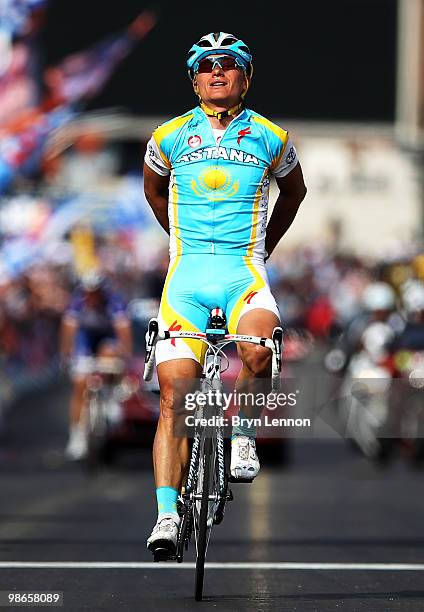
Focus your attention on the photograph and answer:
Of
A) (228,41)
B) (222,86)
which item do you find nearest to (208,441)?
(222,86)

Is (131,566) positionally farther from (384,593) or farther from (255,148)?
(255,148)

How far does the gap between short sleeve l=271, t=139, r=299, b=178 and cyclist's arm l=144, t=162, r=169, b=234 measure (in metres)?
0.54

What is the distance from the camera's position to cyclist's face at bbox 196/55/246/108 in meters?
8.63

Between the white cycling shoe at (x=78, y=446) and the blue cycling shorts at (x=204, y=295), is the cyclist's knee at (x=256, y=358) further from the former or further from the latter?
the white cycling shoe at (x=78, y=446)

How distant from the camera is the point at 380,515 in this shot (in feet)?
44.2

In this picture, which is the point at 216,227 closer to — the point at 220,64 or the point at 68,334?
the point at 220,64

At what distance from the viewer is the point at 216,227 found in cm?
855

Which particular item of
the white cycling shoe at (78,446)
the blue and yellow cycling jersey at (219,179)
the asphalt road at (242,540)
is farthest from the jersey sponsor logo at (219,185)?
the white cycling shoe at (78,446)

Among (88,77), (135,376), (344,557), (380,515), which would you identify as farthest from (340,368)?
(88,77)

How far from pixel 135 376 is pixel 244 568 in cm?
892

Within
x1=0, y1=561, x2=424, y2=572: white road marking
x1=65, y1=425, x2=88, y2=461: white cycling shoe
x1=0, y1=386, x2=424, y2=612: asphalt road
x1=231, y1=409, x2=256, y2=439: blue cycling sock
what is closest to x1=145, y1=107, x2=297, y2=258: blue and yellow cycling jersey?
x1=231, y1=409, x2=256, y2=439: blue cycling sock

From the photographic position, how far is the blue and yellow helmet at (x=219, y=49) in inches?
340

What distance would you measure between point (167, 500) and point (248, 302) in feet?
3.29

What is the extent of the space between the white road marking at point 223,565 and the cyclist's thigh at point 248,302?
1.92 meters
